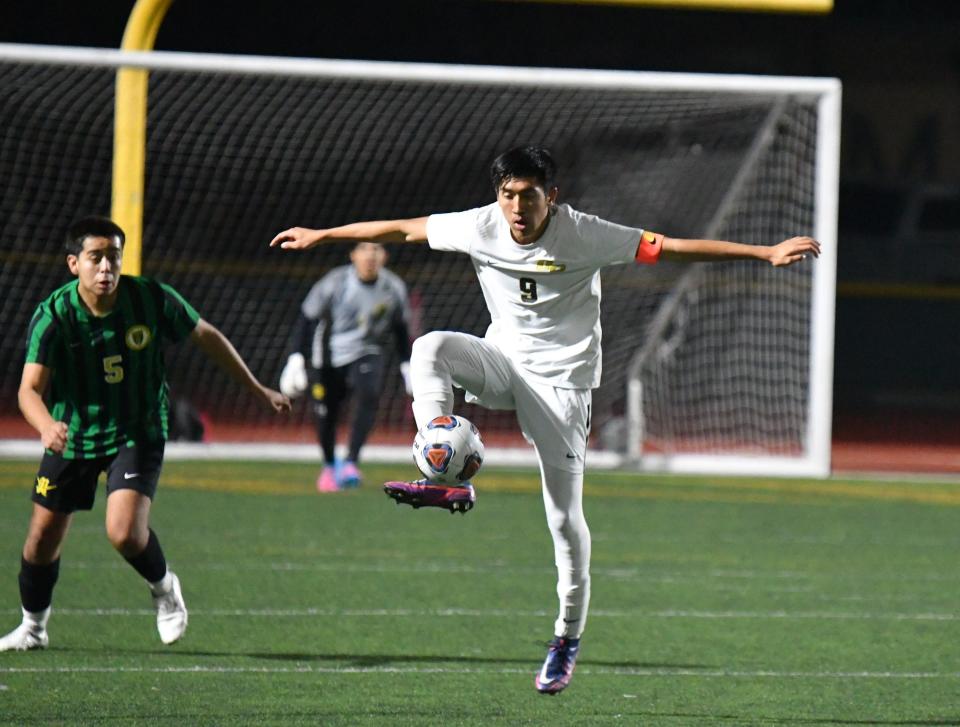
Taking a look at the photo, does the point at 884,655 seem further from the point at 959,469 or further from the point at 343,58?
the point at 343,58

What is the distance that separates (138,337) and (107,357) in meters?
0.14

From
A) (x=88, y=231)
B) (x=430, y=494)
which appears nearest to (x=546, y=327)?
(x=430, y=494)

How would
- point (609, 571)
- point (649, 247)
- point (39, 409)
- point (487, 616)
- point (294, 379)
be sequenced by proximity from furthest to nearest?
1. point (294, 379)
2. point (609, 571)
3. point (487, 616)
4. point (39, 409)
5. point (649, 247)

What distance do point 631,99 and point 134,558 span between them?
28.6 feet

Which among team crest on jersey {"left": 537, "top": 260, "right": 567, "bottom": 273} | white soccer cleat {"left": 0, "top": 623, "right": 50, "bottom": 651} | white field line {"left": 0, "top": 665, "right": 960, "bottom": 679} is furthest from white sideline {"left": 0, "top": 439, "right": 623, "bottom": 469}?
team crest on jersey {"left": 537, "top": 260, "right": 567, "bottom": 273}

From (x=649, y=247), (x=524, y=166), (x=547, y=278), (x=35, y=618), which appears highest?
(x=524, y=166)

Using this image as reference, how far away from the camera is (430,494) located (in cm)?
514

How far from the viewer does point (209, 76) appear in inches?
585

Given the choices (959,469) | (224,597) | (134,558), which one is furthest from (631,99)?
(134,558)

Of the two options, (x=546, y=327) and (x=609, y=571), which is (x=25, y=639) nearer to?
(x=546, y=327)

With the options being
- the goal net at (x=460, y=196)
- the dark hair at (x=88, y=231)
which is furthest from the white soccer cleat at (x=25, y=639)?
the goal net at (x=460, y=196)

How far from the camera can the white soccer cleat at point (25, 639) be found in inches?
250

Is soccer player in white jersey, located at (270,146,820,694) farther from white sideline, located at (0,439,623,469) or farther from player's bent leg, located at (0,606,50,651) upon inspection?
white sideline, located at (0,439,623,469)

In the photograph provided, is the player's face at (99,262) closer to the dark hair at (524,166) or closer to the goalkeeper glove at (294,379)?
the dark hair at (524,166)
